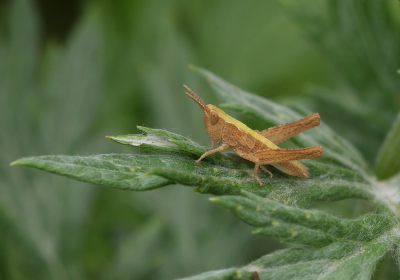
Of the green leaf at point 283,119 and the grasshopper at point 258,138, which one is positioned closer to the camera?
the grasshopper at point 258,138

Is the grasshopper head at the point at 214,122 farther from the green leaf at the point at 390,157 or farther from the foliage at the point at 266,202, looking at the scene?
the green leaf at the point at 390,157

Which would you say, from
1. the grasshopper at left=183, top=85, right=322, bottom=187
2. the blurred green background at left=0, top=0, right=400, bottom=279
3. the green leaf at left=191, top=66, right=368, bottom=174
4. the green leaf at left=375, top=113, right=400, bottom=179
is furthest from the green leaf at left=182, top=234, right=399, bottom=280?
the blurred green background at left=0, top=0, right=400, bottom=279

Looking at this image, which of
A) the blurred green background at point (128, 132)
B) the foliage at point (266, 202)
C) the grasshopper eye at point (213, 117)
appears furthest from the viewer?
the blurred green background at point (128, 132)

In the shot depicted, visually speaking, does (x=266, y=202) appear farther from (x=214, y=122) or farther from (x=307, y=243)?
(x=214, y=122)

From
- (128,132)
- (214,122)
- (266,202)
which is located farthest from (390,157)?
(128,132)

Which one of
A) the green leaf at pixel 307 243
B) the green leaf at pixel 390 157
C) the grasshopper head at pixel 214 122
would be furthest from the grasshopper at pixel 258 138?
the green leaf at pixel 390 157

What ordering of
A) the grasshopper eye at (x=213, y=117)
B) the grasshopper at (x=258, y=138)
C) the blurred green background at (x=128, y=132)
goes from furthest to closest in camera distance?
the blurred green background at (x=128, y=132) → the grasshopper eye at (x=213, y=117) → the grasshopper at (x=258, y=138)

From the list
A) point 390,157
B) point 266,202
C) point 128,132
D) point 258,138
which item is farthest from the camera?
point 128,132
